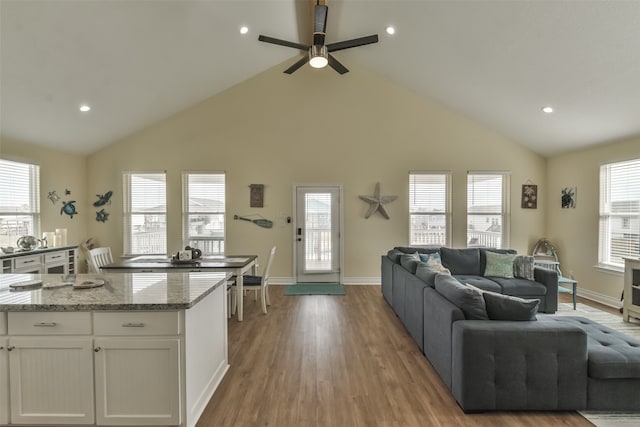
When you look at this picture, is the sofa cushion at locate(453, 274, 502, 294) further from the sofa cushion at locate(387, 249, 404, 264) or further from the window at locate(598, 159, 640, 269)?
the window at locate(598, 159, 640, 269)

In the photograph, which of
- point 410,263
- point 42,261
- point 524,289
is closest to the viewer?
point 410,263

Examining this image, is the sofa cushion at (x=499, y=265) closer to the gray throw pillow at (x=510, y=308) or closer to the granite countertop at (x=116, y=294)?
the gray throw pillow at (x=510, y=308)

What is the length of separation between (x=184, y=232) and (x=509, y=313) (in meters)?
5.61

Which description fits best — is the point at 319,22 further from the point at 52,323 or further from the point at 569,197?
the point at 569,197

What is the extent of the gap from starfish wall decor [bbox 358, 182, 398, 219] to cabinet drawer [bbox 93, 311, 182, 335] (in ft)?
15.1

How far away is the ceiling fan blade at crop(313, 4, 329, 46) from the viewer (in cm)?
305

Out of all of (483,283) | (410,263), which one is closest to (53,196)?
(410,263)

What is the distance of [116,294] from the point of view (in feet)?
6.90

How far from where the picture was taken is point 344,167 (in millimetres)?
6090

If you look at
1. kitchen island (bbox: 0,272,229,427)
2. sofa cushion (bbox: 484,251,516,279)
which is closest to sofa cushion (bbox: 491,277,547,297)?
sofa cushion (bbox: 484,251,516,279)

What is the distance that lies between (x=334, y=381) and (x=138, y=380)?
1.51 m

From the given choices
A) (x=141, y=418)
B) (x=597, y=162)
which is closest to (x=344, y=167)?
(x=597, y=162)

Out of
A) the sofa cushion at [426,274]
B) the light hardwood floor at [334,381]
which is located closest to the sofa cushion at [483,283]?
the sofa cushion at [426,274]

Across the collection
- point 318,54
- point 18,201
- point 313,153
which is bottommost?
point 18,201
